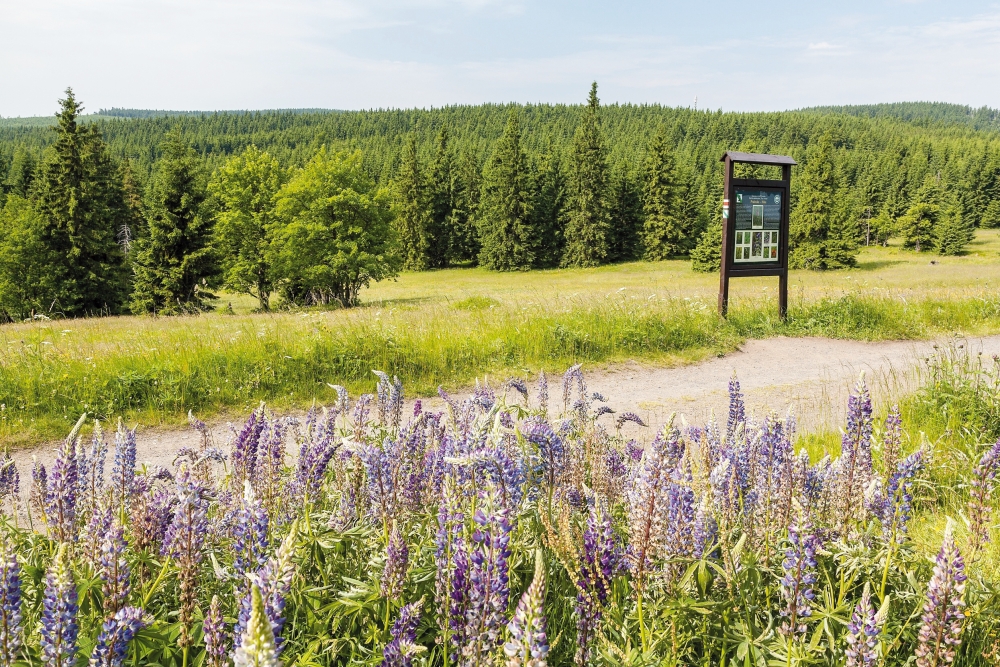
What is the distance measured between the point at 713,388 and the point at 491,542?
1043 centimetres

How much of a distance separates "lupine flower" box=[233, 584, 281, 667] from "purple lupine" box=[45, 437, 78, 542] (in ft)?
5.37

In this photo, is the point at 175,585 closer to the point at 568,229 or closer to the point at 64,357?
the point at 64,357

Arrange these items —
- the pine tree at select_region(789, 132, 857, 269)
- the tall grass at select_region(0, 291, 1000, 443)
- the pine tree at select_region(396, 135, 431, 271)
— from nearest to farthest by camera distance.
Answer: the tall grass at select_region(0, 291, 1000, 443), the pine tree at select_region(789, 132, 857, 269), the pine tree at select_region(396, 135, 431, 271)

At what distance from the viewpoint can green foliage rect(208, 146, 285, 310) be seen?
4547cm

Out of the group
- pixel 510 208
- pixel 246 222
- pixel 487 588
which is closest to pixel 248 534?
pixel 487 588

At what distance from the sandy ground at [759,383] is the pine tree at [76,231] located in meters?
37.2

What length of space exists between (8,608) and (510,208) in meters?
69.8

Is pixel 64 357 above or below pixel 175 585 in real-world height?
below

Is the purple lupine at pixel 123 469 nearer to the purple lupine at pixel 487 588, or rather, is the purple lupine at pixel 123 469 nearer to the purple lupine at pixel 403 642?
the purple lupine at pixel 403 642

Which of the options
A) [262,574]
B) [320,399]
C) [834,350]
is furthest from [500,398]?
[834,350]

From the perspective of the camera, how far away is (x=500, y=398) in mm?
3590

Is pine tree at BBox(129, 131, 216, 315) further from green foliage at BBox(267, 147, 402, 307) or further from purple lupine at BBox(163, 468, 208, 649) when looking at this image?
purple lupine at BBox(163, 468, 208, 649)

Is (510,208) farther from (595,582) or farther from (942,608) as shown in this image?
(942,608)

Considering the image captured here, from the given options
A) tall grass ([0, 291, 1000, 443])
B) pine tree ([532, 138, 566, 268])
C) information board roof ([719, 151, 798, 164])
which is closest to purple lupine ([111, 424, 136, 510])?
tall grass ([0, 291, 1000, 443])
